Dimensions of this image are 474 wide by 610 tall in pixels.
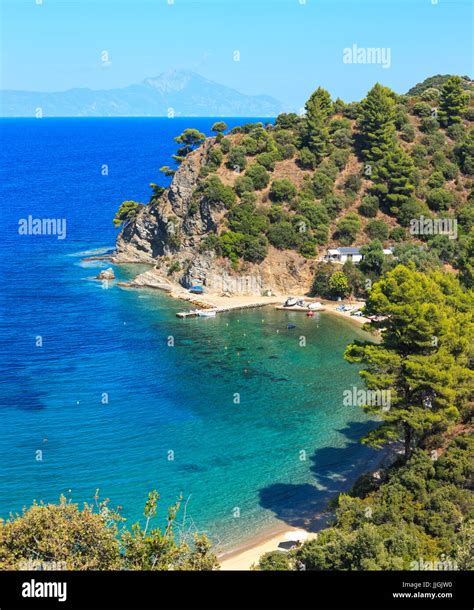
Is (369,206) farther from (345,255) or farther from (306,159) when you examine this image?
(306,159)

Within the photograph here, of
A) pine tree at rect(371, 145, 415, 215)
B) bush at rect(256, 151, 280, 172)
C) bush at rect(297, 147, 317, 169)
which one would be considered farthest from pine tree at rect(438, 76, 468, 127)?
bush at rect(256, 151, 280, 172)

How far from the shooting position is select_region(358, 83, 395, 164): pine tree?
9931cm

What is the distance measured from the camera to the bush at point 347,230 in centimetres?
9119

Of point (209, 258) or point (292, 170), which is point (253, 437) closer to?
point (209, 258)

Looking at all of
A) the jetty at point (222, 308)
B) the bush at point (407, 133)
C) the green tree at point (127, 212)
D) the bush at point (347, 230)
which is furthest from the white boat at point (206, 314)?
the bush at point (407, 133)

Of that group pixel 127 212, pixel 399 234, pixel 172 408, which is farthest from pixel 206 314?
pixel 127 212

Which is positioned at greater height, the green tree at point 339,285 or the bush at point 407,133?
the bush at point 407,133

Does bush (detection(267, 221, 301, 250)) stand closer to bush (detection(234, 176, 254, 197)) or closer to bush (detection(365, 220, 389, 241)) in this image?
bush (detection(234, 176, 254, 197))

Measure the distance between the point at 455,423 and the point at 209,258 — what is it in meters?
55.0

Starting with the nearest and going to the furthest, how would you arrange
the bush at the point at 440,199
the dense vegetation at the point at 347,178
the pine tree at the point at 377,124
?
1. the dense vegetation at the point at 347,178
2. the bush at the point at 440,199
3. the pine tree at the point at 377,124

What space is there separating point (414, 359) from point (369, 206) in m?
62.4

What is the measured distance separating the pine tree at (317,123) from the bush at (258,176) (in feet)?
34.9

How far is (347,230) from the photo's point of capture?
299ft

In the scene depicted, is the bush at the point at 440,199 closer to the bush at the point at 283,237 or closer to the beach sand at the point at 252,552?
the bush at the point at 283,237
